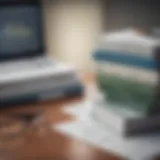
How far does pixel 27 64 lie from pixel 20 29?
0.13 meters

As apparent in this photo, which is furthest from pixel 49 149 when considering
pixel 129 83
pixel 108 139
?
pixel 129 83

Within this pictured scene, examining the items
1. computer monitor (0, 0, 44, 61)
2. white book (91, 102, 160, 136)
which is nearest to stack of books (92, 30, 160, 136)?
white book (91, 102, 160, 136)

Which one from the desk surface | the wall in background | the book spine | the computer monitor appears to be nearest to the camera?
the desk surface

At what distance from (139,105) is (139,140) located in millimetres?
102

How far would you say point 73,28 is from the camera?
199cm

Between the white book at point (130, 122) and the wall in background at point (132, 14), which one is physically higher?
the wall in background at point (132, 14)

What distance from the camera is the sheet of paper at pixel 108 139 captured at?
98 cm

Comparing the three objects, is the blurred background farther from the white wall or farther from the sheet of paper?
the sheet of paper

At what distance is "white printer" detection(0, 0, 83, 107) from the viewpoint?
132 centimetres

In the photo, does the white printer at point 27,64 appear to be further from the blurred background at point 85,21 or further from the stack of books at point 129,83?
the blurred background at point 85,21

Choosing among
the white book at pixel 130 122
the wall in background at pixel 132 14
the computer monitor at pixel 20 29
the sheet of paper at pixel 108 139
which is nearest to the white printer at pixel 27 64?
the computer monitor at pixel 20 29

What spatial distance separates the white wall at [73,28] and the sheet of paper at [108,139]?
76cm

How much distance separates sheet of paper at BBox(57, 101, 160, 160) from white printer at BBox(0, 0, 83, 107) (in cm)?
18

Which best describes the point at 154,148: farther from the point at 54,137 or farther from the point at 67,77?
the point at 67,77
